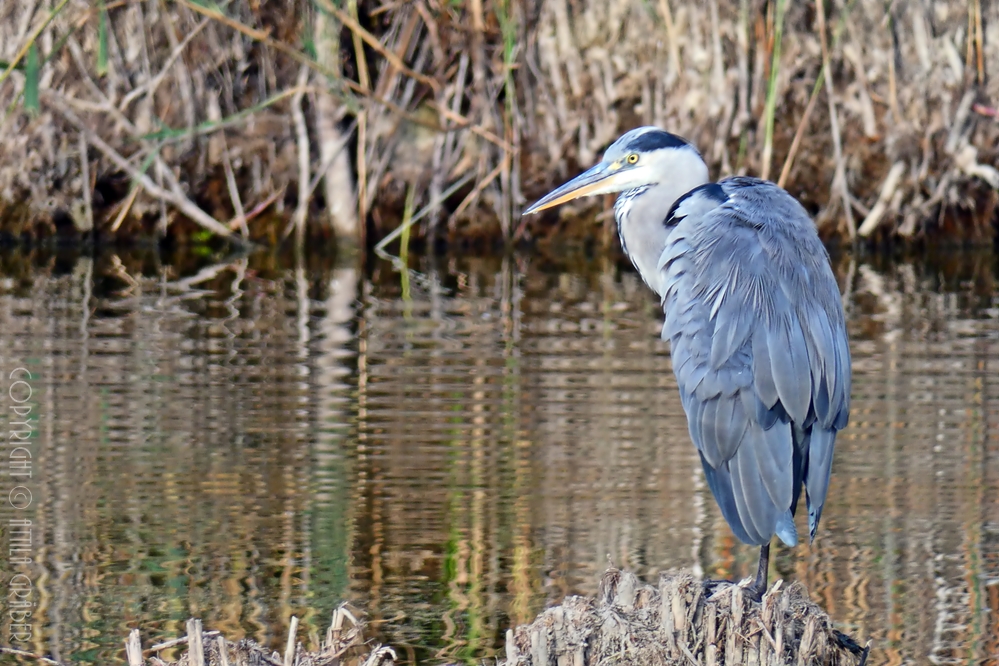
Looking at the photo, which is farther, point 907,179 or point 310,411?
point 907,179

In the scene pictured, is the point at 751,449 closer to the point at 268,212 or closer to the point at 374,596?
the point at 374,596

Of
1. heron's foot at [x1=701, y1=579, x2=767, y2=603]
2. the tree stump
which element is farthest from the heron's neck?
the tree stump

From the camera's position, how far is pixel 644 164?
543 cm

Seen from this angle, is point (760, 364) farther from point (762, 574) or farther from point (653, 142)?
point (653, 142)

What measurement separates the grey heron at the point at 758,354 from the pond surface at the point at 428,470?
1.94 ft

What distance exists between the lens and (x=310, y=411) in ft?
22.6

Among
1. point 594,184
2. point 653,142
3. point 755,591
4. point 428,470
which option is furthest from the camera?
point 428,470

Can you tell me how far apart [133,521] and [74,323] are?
3572mm

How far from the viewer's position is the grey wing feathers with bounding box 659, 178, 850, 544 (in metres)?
4.29

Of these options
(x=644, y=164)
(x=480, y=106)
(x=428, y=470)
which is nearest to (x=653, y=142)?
(x=644, y=164)

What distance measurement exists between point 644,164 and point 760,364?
131cm

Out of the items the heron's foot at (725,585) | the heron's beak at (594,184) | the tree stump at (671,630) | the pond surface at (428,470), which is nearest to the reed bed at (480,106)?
the pond surface at (428,470)

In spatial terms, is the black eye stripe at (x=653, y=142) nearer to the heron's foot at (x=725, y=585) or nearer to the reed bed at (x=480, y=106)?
the heron's foot at (x=725, y=585)

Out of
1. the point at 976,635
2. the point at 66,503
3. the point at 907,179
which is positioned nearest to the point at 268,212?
the point at 907,179
